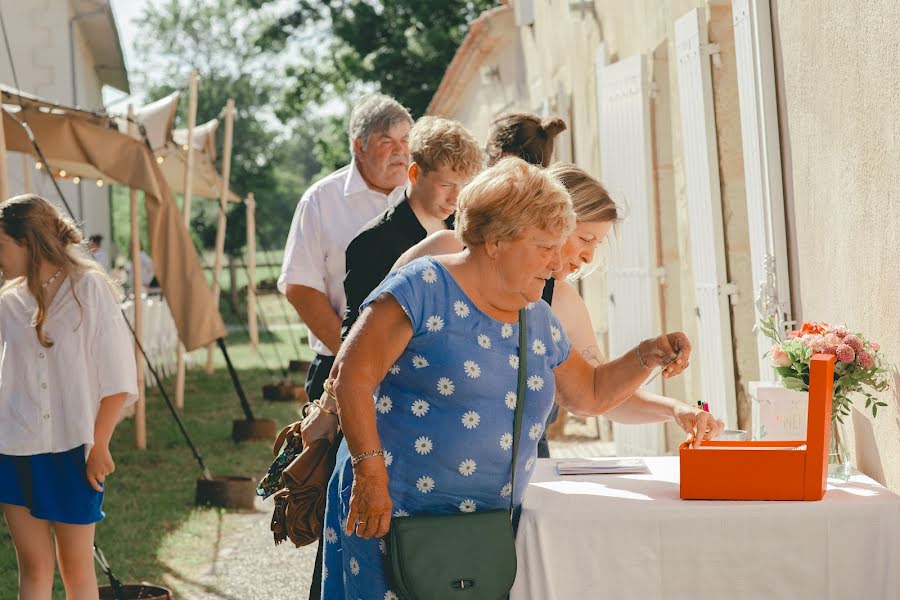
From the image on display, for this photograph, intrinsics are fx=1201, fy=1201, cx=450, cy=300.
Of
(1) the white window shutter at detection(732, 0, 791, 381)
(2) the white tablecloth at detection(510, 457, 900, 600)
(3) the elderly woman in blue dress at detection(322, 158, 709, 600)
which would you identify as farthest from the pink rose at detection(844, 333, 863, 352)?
(1) the white window shutter at detection(732, 0, 791, 381)

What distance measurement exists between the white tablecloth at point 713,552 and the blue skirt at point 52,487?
181cm

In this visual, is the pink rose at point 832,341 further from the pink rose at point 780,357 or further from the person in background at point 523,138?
the person in background at point 523,138

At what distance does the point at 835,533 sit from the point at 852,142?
1326 mm

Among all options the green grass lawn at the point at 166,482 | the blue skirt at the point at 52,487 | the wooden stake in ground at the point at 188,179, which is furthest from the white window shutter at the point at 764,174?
the wooden stake in ground at the point at 188,179

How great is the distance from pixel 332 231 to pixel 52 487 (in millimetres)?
1314

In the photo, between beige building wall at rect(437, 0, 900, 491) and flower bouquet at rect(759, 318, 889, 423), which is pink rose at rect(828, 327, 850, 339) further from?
beige building wall at rect(437, 0, 900, 491)

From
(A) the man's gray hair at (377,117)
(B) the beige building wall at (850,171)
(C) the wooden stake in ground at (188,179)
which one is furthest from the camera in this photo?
(C) the wooden stake in ground at (188,179)

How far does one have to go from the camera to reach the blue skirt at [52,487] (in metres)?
4.06

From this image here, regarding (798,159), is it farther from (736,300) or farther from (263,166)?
(263,166)

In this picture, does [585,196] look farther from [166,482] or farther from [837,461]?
[166,482]

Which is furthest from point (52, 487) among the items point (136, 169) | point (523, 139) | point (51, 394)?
point (136, 169)

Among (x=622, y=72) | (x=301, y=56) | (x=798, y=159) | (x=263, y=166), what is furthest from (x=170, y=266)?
(x=263, y=166)

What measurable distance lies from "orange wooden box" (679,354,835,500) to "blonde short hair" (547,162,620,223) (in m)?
0.68

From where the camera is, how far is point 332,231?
4375mm
